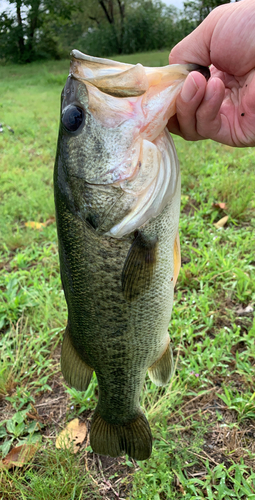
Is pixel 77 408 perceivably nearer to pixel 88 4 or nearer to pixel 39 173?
pixel 39 173

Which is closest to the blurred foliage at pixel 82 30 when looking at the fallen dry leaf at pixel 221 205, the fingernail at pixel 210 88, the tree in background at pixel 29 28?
the tree in background at pixel 29 28

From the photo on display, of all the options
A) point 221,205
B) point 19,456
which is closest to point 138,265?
point 19,456

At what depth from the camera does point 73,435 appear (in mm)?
2035

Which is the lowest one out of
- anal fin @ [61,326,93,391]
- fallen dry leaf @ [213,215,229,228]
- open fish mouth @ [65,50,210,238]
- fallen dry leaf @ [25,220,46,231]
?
fallen dry leaf @ [25,220,46,231]

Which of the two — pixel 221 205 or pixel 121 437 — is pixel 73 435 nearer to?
pixel 121 437

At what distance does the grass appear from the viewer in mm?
1771

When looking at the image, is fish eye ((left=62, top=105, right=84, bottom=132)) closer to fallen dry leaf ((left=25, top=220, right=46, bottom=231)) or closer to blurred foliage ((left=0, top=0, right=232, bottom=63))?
fallen dry leaf ((left=25, top=220, right=46, bottom=231))

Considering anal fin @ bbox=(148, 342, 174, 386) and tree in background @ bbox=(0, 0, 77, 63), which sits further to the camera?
tree in background @ bbox=(0, 0, 77, 63)

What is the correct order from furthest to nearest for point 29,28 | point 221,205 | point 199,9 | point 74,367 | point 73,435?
point 29,28 → point 199,9 → point 221,205 → point 73,435 → point 74,367

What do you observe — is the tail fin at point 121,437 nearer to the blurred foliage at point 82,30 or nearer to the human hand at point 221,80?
the human hand at point 221,80

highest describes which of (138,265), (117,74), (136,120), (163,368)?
(117,74)

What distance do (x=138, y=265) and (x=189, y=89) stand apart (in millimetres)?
673

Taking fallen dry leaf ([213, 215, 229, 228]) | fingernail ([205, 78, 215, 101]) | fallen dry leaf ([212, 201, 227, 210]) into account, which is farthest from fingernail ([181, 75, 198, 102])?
fallen dry leaf ([212, 201, 227, 210])

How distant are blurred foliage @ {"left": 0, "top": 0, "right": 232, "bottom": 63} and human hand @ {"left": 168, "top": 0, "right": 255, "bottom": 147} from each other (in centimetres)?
1917
